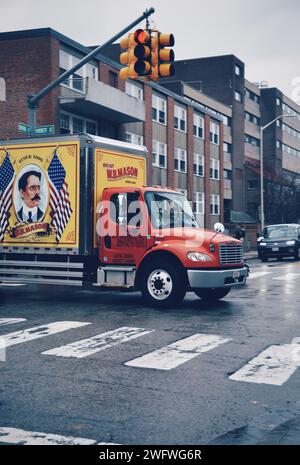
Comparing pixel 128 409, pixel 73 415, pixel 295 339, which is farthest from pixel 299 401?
pixel 295 339

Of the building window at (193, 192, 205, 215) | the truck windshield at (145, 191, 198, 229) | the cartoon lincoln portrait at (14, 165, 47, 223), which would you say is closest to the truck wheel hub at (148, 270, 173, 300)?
the truck windshield at (145, 191, 198, 229)

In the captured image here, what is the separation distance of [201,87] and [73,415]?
63.4m

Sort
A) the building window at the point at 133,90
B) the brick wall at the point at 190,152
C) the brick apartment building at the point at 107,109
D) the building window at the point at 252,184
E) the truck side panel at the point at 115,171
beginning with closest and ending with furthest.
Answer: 1. the truck side panel at the point at 115,171
2. the brick apartment building at the point at 107,109
3. the building window at the point at 133,90
4. the brick wall at the point at 190,152
5. the building window at the point at 252,184

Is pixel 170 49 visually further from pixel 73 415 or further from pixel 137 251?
pixel 73 415

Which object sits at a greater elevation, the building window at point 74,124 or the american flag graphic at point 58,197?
the building window at point 74,124

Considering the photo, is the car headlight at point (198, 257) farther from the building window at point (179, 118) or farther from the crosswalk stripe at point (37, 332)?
the building window at point (179, 118)

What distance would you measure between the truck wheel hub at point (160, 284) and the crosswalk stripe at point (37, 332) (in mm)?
2346

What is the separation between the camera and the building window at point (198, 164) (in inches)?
2007

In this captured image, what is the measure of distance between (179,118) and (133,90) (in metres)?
9.01

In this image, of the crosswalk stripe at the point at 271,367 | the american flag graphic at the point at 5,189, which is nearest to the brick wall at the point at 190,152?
the american flag graphic at the point at 5,189

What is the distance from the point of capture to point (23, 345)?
330 inches

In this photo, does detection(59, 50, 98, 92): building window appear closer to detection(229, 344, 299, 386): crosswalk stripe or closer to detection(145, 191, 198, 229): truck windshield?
detection(145, 191, 198, 229): truck windshield

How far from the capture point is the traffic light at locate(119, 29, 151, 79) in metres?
12.5

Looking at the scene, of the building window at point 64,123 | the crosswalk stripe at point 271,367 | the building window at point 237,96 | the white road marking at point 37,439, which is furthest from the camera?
the building window at point 237,96
